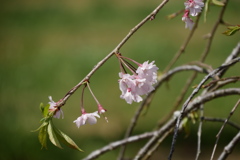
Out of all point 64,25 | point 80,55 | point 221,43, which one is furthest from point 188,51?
point 64,25

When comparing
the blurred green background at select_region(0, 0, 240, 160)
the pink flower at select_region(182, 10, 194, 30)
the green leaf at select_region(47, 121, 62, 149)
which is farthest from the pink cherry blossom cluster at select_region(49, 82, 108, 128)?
the blurred green background at select_region(0, 0, 240, 160)

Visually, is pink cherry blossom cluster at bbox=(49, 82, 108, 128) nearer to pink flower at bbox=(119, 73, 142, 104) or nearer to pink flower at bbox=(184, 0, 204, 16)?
pink flower at bbox=(119, 73, 142, 104)

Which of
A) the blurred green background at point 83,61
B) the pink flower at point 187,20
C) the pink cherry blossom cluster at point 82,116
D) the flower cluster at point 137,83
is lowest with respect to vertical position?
the flower cluster at point 137,83

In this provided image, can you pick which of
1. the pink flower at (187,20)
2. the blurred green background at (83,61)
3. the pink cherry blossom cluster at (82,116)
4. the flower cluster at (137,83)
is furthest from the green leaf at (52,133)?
the blurred green background at (83,61)

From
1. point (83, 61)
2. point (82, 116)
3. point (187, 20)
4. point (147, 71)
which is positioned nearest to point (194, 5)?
point (187, 20)

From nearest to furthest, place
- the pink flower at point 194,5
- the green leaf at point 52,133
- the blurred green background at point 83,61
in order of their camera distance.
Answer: the green leaf at point 52,133
the pink flower at point 194,5
the blurred green background at point 83,61

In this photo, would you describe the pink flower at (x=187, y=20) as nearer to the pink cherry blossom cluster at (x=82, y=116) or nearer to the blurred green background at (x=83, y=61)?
the pink cherry blossom cluster at (x=82, y=116)

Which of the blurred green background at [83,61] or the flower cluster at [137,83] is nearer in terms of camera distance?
the flower cluster at [137,83]
